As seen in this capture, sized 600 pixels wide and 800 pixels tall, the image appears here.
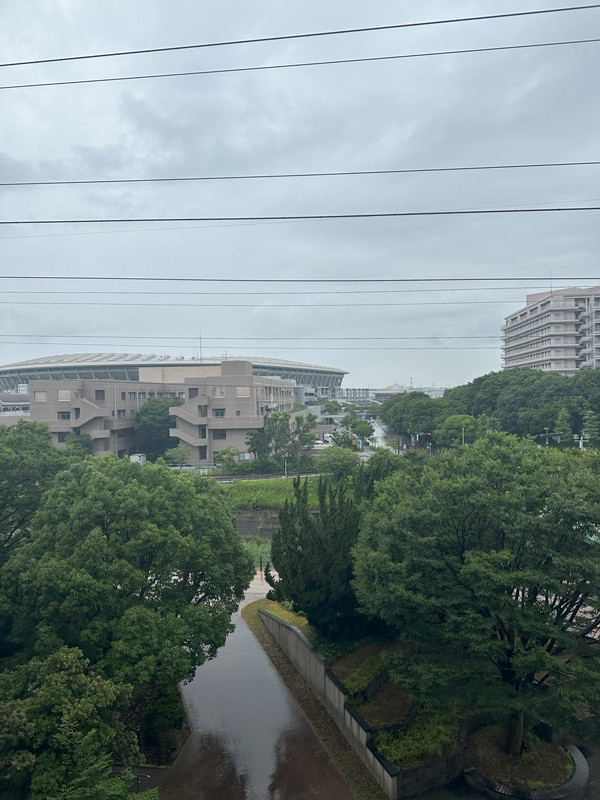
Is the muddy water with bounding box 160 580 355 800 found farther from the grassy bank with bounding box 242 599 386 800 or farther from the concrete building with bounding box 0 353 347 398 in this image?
the concrete building with bounding box 0 353 347 398

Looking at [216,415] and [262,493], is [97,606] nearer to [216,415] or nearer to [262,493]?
[262,493]

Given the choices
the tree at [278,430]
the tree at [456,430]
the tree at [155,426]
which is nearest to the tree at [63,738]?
the tree at [278,430]

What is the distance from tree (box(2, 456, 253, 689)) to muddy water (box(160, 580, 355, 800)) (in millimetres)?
1915

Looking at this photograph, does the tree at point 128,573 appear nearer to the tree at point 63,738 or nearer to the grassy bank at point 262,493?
→ the tree at point 63,738

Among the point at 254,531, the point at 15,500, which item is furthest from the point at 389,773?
the point at 254,531

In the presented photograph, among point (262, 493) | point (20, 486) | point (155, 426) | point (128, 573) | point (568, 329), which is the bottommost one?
point (262, 493)

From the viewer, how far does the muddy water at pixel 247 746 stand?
10.0 m

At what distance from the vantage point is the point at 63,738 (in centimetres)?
765

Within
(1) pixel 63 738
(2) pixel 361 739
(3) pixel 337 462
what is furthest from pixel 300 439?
(1) pixel 63 738

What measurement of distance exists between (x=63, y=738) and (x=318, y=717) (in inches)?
272

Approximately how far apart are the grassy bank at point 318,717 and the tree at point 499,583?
2.16 m

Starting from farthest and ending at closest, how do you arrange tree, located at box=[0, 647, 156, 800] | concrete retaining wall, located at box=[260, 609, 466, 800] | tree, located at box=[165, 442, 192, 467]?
tree, located at box=[165, 442, 192, 467], concrete retaining wall, located at box=[260, 609, 466, 800], tree, located at box=[0, 647, 156, 800]

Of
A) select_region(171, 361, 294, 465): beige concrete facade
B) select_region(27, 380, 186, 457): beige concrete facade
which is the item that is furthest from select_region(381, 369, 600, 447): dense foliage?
select_region(27, 380, 186, 457): beige concrete facade

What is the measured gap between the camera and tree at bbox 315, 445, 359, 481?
37.4 meters
